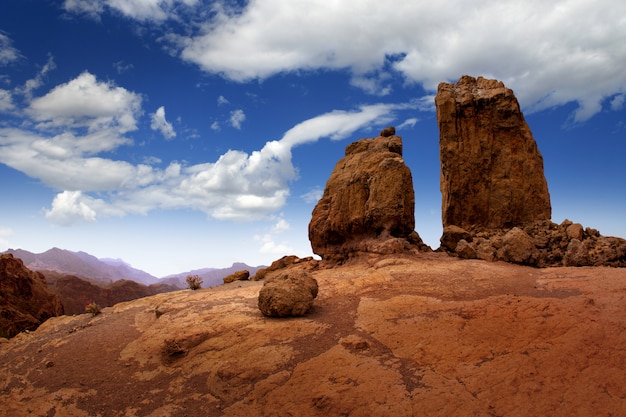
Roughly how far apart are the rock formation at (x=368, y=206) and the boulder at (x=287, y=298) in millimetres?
4840

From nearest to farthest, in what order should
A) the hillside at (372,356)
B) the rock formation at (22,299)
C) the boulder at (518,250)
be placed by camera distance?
the hillside at (372,356)
the boulder at (518,250)
the rock formation at (22,299)

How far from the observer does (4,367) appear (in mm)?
7910

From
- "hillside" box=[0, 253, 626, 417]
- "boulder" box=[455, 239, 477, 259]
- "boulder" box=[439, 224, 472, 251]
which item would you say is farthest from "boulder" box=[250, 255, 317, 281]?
"hillside" box=[0, 253, 626, 417]

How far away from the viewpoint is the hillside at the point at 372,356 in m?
4.57

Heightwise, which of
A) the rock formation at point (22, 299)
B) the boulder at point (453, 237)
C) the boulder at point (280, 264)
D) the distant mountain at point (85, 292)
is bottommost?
the distant mountain at point (85, 292)

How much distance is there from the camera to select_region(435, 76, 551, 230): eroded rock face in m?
15.1

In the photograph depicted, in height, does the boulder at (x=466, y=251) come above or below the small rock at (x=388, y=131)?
below

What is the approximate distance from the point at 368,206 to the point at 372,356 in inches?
327

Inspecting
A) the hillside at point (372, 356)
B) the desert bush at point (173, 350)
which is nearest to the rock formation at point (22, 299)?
the hillside at point (372, 356)

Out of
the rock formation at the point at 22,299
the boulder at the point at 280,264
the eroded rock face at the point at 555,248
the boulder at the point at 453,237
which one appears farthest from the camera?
the rock formation at the point at 22,299

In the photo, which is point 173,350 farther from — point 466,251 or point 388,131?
point 388,131

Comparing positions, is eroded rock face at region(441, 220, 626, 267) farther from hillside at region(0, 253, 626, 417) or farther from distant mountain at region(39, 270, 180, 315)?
distant mountain at region(39, 270, 180, 315)

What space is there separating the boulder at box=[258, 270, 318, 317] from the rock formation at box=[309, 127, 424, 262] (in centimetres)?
484

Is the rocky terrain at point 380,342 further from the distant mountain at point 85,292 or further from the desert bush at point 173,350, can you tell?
the distant mountain at point 85,292
